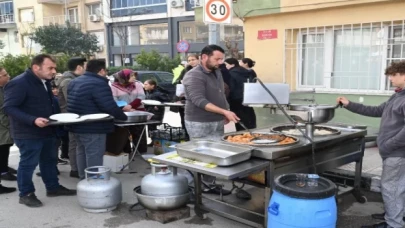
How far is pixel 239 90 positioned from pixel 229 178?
11.1ft

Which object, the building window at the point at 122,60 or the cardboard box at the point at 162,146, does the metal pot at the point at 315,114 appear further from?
the building window at the point at 122,60

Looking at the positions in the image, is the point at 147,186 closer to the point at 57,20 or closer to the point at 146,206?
the point at 146,206

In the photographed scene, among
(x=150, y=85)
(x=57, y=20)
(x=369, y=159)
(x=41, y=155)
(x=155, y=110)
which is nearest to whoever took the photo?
(x=41, y=155)

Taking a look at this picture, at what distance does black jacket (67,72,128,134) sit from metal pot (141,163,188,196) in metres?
0.89

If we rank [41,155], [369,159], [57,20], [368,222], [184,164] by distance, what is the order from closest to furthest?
1. [184,164]
2. [368,222]
3. [41,155]
4. [369,159]
5. [57,20]

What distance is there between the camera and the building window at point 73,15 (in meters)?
31.5

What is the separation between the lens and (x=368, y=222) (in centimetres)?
379

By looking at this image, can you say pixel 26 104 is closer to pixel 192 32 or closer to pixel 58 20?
pixel 192 32

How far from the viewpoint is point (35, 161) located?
168 inches

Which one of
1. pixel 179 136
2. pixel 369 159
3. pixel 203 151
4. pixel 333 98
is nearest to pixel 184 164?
pixel 203 151

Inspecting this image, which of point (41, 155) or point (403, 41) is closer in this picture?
point (41, 155)

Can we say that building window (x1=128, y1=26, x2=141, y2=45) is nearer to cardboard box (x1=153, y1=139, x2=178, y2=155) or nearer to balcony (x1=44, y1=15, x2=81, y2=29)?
balcony (x1=44, y1=15, x2=81, y2=29)

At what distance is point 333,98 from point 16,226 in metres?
5.08

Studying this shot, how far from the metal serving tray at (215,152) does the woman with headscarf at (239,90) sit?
8.60 feet
